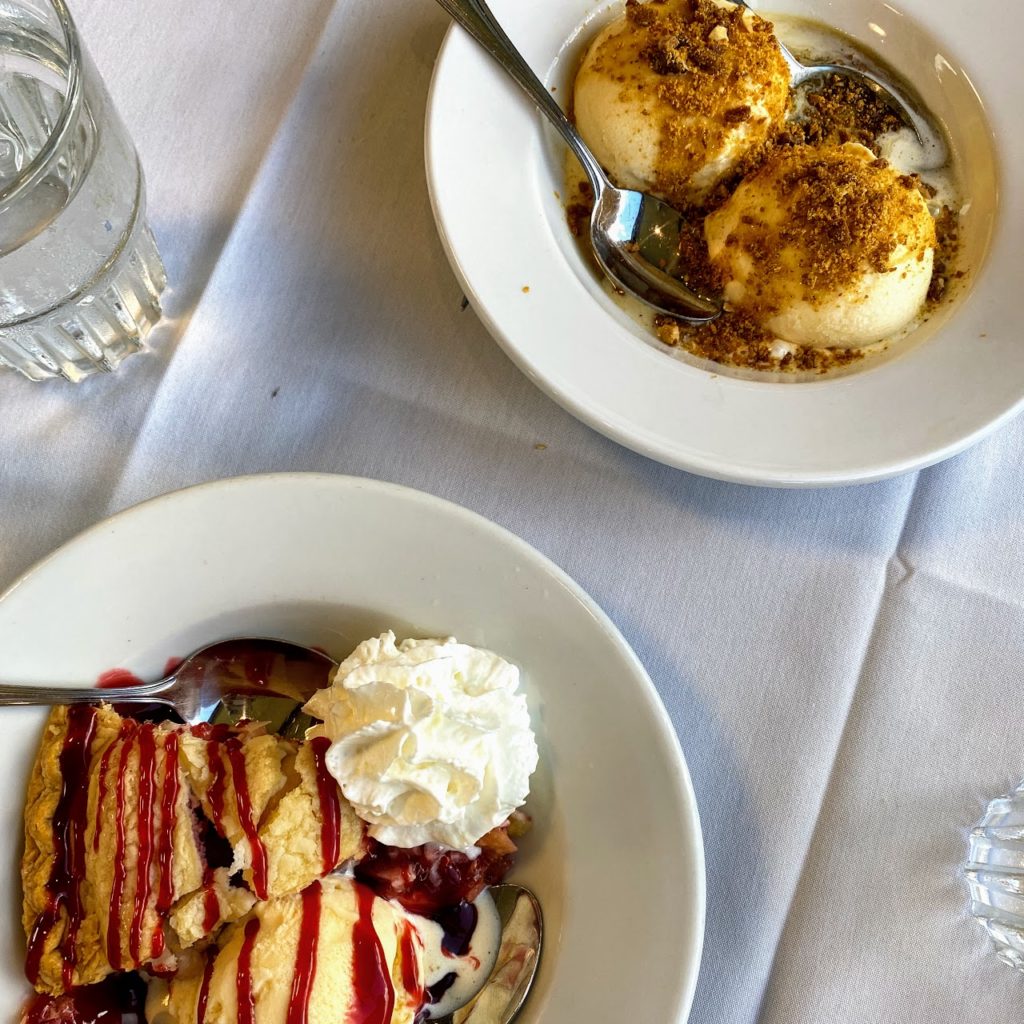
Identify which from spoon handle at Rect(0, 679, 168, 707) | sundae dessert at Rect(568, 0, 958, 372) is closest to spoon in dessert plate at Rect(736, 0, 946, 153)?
sundae dessert at Rect(568, 0, 958, 372)

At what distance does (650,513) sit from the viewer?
1.00 m

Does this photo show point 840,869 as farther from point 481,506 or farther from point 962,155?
point 962,155

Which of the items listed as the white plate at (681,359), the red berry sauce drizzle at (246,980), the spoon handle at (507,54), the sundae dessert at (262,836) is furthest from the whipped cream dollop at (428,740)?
the spoon handle at (507,54)

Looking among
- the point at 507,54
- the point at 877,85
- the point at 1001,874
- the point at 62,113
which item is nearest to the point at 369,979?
the point at 1001,874

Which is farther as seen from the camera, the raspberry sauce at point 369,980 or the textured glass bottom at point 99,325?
the textured glass bottom at point 99,325

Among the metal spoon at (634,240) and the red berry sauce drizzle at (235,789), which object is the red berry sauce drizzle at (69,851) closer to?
the red berry sauce drizzle at (235,789)

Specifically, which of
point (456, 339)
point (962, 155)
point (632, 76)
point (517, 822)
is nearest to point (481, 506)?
point (456, 339)

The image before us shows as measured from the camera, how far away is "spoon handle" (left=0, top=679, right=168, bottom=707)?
81 centimetres

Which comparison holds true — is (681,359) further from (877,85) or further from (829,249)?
(877,85)

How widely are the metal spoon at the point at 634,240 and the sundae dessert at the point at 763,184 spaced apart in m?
0.02

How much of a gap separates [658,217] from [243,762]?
657 mm

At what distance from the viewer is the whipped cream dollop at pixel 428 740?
2.69ft

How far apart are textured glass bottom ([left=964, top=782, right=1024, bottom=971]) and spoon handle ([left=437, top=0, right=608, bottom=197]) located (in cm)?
74

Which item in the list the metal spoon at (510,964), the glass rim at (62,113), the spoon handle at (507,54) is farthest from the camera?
the spoon handle at (507,54)
